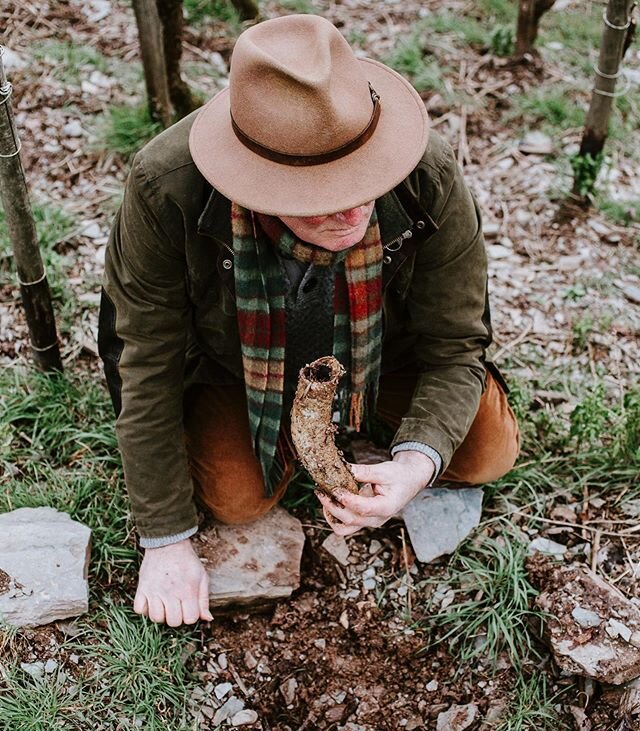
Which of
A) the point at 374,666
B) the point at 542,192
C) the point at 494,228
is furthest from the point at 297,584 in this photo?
the point at 542,192

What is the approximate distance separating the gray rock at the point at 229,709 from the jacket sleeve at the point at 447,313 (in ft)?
3.03

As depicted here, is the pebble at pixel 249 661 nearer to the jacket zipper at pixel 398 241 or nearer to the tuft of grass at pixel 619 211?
the jacket zipper at pixel 398 241

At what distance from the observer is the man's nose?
2.04m

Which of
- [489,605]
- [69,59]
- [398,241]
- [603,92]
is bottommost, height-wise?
[489,605]

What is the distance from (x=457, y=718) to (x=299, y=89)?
72.4 inches

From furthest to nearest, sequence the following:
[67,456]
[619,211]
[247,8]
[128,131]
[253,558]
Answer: [247,8]
[128,131]
[619,211]
[67,456]
[253,558]

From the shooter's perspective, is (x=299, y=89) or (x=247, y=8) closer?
(x=299, y=89)

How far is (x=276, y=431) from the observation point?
2.61 metres

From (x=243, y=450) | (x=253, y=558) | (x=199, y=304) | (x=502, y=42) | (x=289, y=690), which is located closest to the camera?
(x=199, y=304)

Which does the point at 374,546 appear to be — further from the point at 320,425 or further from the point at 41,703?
the point at 41,703

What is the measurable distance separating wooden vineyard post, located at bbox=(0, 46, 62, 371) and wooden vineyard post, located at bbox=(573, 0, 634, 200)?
2.36 meters

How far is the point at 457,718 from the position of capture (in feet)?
8.27

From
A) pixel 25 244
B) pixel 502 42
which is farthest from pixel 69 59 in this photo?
pixel 502 42

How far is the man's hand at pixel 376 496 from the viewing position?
2232 mm
